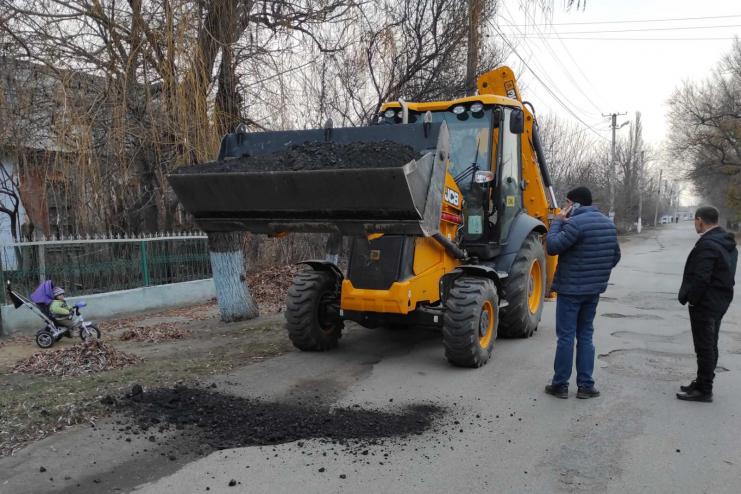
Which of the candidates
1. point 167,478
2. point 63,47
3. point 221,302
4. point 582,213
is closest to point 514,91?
point 582,213

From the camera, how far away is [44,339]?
293 inches

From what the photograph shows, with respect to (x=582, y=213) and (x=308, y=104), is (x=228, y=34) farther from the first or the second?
(x=582, y=213)

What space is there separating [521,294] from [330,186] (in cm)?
335

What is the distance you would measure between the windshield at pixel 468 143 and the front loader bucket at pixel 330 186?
1.73m

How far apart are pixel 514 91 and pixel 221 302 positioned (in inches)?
217

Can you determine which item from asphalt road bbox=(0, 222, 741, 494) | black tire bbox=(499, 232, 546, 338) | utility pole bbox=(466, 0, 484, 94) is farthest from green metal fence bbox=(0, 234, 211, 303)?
utility pole bbox=(466, 0, 484, 94)

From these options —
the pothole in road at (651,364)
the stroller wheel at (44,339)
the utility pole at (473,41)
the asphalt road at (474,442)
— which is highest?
the utility pole at (473,41)

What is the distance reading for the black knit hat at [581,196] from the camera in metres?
5.41

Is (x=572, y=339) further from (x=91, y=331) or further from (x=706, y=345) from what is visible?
(x=91, y=331)

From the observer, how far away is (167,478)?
3652mm

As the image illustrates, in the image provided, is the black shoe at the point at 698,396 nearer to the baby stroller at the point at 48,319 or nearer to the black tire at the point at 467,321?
the black tire at the point at 467,321

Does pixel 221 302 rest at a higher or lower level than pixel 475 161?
lower

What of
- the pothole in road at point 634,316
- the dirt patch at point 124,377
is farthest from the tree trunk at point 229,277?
the pothole in road at point 634,316

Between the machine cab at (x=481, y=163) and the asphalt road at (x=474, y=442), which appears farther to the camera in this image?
the machine cab at (x=481, y=163)
